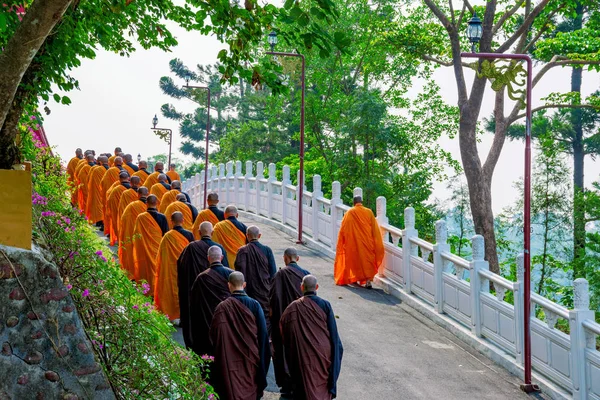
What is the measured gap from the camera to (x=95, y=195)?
20938mm

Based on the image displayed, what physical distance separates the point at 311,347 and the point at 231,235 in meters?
4.29

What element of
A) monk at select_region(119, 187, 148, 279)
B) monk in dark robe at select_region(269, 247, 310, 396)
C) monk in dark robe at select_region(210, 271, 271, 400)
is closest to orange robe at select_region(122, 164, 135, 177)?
monk at select_region(119, 187, 148, 279)

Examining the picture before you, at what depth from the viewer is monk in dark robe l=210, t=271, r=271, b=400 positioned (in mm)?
9688

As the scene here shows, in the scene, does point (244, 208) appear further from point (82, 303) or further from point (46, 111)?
point (82, 303)

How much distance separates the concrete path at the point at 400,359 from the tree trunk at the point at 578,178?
10810mm

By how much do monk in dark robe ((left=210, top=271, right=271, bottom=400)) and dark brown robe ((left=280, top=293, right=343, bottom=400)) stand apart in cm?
40

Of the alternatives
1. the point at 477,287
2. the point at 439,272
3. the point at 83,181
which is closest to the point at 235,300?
the point at 477,287

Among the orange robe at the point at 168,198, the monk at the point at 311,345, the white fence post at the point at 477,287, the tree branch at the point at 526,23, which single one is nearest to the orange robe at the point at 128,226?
the orange robe at the point at 168,198

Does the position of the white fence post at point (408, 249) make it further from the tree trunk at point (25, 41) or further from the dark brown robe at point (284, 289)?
the tree trunk at point (25, 41)

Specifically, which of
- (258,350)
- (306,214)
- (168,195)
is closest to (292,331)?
(258,350)

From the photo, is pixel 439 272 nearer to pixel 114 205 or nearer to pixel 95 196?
pixel 114 205

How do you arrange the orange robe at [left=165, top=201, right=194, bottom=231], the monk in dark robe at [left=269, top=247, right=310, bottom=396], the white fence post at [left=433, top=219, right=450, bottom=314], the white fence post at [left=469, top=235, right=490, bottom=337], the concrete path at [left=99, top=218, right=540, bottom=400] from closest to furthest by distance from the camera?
the monk in dark robe at [left=269, top=247, right=310, bottom=396], the concrete path at [left=99, top=218, right=540, bottom=400], the white fence post at [left=469, top=235, right=490, bottom=337], the white fence post at [left=433, top=219, right=450, bottom=314], the orange robe at [left=165, top=201, right=194, bottom=231]

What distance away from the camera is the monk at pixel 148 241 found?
15.0 m

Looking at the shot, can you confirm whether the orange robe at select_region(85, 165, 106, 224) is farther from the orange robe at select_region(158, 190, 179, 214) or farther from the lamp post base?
the lamp post base
